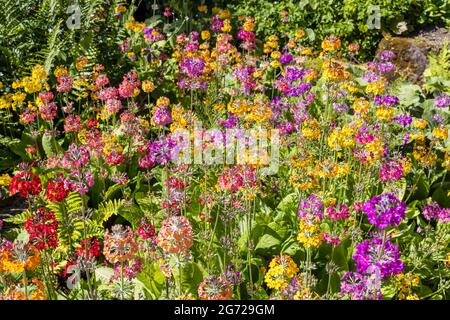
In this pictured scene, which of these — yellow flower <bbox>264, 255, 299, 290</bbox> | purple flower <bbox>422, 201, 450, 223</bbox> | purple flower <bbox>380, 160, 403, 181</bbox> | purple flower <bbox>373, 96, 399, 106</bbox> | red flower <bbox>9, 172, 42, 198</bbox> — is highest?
red flower <bbox>9, 172, 42, 198</bbox>

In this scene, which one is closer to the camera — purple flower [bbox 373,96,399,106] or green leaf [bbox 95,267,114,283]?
green leaf [bbox 95,267,114,283]

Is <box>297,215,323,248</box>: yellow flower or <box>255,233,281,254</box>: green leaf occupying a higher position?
<box>297,215,323,248</box>: yellow flower

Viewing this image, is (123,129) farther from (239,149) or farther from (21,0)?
(21,0)

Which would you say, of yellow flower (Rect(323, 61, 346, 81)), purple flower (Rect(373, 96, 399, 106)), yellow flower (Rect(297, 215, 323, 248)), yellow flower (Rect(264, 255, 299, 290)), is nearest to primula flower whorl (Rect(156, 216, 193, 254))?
yellow flower (Rect(264, 255, 299, 290))

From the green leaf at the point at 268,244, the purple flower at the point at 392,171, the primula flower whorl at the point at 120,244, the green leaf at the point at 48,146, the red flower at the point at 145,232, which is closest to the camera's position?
the primula flower whorl at the point at 120,244

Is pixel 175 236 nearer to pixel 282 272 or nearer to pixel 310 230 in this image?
pixel 282 272

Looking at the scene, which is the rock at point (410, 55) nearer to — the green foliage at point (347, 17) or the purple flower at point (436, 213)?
the green foliage at point (347, 17)

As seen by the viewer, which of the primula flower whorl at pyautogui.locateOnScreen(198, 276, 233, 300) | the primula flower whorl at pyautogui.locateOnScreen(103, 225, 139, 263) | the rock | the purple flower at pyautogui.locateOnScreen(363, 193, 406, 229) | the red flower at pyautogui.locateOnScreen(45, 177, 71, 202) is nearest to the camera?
the primula flower whorl at pyautogui.locateOnScreen(198, 276, 233, 300)

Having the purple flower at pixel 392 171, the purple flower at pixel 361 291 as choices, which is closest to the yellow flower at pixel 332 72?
the purple flower at pixel 392 171

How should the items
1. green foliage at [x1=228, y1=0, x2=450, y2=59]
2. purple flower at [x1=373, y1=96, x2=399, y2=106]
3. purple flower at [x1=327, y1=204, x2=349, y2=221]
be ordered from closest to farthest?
purple flower at [x1=327, y1=204, x2=349, y2=221] → purple flower at [x1=373, y1=96, x2=399, y2=106] → green foliage at [x1=228, y1=0, x2=450, y2=59]

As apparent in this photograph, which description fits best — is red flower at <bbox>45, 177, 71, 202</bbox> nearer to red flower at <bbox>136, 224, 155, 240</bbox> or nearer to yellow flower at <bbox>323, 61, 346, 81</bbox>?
red flower at <bbox>136, 224, 155, 240</bbox>

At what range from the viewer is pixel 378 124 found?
4102 mm

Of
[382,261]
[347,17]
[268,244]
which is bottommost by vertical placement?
[268,244]

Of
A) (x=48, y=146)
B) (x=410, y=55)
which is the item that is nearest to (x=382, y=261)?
(x=48, y=146)
